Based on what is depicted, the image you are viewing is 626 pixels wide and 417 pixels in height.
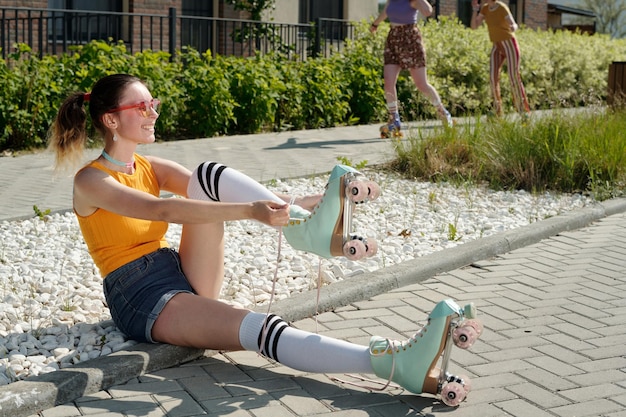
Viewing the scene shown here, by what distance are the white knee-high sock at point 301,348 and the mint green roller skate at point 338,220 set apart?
0.34 meters

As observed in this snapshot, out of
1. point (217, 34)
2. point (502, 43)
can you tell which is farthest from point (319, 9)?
point (502, 43)

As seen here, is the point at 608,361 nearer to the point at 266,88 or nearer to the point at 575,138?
the point at 575,138

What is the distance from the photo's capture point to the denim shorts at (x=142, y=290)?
152 inches

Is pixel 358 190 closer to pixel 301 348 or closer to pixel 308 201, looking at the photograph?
pixel 308 201

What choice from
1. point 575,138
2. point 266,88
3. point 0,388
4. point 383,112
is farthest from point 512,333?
point 383,112

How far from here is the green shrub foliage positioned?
948 centimetres

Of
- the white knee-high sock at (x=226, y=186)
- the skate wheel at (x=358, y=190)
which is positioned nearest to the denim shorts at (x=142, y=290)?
the white knee-high sock at (x=226, y=186)

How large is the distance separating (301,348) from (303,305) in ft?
3.02

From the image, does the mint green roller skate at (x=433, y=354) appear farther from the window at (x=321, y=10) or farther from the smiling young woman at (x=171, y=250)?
the window at (x=321, y=10)

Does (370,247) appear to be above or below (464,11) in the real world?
below

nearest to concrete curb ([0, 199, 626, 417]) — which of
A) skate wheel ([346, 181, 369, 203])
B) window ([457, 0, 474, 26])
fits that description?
skate wheel ([346, 181, 369, 203])

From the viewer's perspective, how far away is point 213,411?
345 cm

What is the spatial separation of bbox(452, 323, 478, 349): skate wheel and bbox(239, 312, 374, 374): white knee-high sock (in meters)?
0.37

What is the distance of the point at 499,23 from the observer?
474 inches
